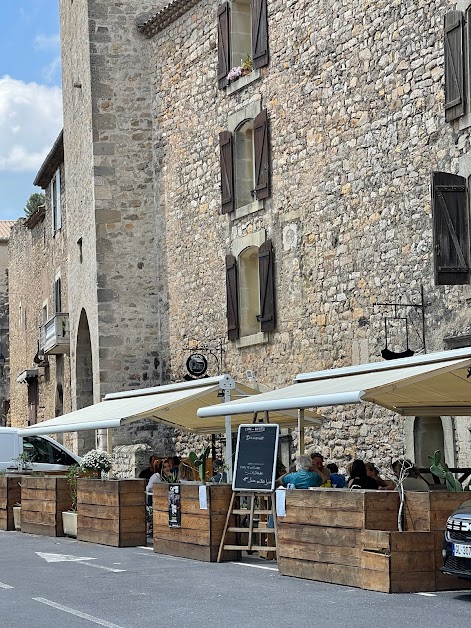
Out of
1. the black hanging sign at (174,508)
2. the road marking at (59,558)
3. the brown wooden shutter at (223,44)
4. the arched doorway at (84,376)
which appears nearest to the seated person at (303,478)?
the black hanging sign at (174,508)

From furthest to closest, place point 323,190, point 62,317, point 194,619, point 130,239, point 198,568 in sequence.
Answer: point 62,317 → point 130,239 → point 323,190 → point 198,568 → point 194,619

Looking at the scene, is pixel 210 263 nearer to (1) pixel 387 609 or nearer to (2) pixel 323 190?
(2) pixel 323 190

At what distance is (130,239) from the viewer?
90.1 feet

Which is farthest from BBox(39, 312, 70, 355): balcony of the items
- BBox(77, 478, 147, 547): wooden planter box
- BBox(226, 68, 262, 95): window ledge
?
BBox(77, 478, 147, 547): wooden planter box

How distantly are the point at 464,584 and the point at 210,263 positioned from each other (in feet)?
48.1

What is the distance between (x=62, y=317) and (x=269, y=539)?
1951cm

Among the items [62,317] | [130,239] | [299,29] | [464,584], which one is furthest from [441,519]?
[62,317]

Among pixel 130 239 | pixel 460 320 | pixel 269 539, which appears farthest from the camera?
pixel 130 239

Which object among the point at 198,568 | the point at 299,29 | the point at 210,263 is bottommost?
the point at 198,568

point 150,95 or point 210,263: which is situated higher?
point 150,95

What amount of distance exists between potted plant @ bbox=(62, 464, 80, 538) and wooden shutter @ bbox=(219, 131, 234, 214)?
7.30 metres

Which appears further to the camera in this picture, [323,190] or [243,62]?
[243,62]

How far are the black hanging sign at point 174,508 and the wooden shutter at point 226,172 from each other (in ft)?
33.0

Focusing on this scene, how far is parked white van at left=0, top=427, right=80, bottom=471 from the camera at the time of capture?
933 inches
